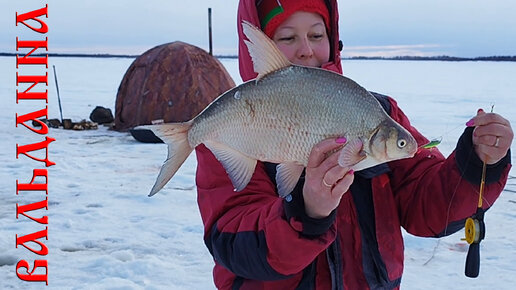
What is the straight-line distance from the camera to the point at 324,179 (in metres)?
1.54

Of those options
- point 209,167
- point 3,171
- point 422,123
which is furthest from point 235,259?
point 422,123

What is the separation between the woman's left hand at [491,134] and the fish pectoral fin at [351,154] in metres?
0.50

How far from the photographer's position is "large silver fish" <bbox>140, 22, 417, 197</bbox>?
1517 millimetres

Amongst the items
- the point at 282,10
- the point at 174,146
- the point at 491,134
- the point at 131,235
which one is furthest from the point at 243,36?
the point at 131,235

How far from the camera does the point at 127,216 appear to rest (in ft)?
15.6

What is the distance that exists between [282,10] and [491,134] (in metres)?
0.89

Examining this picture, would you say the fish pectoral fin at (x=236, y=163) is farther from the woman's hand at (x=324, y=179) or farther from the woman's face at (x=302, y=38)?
the woman's face at (x=302, y=38)

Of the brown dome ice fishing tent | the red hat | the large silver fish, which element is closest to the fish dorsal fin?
the large silver fish

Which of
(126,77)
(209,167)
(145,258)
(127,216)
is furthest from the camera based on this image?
(126,77)

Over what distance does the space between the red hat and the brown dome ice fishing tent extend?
6698 millimetres

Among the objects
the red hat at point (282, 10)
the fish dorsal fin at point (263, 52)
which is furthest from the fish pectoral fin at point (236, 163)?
the red hat at point (282, 10)

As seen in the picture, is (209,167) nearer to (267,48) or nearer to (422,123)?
(267,48)

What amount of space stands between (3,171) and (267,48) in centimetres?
557

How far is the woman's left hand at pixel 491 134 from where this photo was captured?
173cm
